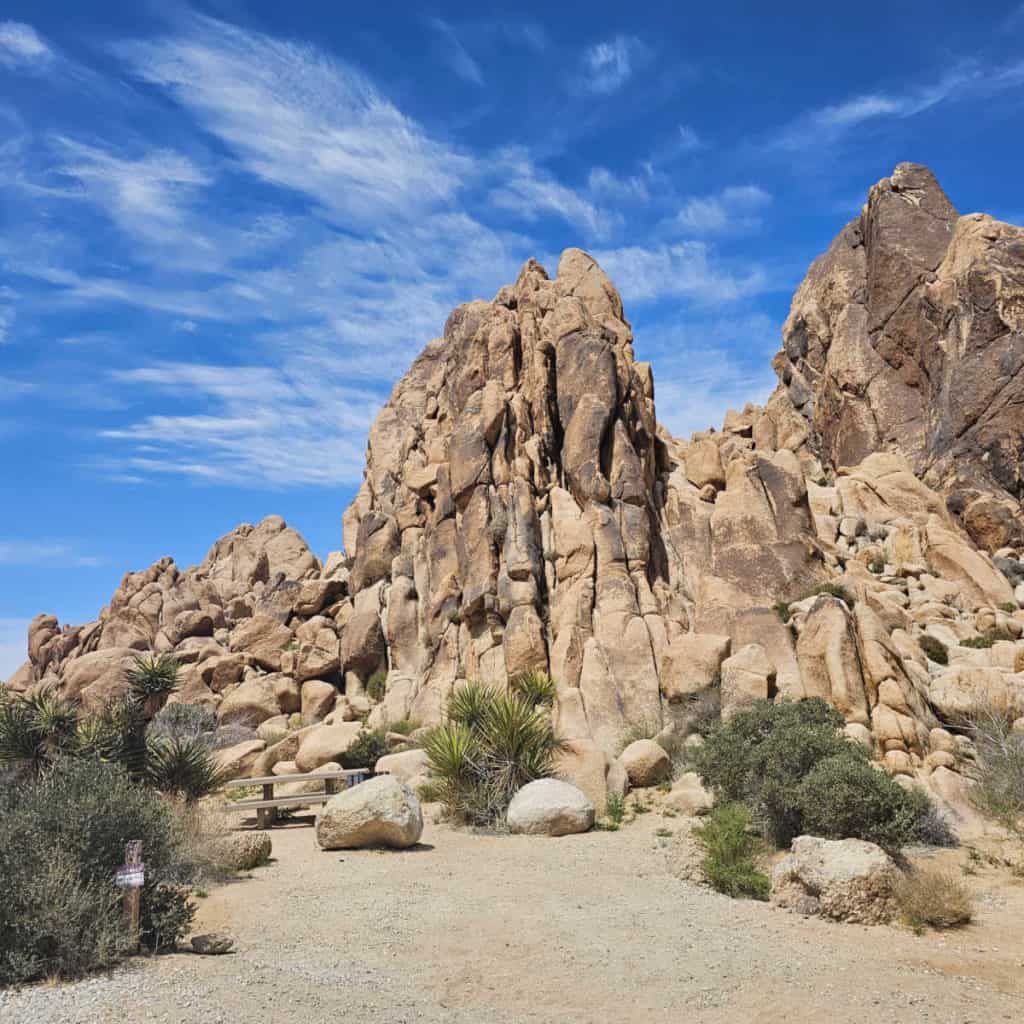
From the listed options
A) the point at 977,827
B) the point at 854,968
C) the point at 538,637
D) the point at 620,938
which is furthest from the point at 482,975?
the point at 538,637

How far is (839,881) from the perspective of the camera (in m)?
10.9

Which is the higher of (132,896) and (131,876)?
(131,876)

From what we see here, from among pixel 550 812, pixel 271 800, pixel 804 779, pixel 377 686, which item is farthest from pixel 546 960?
pixel 377 686

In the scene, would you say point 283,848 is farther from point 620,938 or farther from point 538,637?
point 538,637

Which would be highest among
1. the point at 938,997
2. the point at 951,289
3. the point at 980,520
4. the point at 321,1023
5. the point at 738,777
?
the point at 951,289

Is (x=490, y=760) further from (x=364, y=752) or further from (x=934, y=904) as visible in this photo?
(x=364, y=752)

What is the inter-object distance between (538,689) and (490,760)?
317 inches

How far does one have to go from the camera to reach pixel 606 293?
40781mm

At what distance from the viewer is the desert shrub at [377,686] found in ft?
124

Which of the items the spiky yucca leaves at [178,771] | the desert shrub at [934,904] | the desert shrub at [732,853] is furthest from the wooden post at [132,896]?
the spiky yucca leaves at [178,771]

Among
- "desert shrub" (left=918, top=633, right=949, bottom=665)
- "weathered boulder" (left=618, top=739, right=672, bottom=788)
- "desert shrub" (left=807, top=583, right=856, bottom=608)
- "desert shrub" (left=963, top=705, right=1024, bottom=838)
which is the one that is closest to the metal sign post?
"weathered boulder" (left=618, top=739, right=672, bottom=788)

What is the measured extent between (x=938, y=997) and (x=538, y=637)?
22204 millimetres

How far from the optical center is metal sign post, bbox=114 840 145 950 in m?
8.29

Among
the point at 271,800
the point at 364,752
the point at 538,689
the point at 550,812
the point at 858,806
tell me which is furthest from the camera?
the point at 364,752
